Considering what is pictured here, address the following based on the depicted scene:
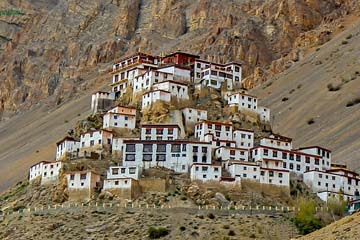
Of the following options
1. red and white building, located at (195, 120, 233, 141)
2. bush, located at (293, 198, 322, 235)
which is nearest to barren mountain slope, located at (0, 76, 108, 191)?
red and white building, located at (195, 120, 233, 141)

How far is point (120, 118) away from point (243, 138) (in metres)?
11.5

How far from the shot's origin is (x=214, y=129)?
275 feet

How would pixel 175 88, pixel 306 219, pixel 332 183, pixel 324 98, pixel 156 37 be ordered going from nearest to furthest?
pixel 306 219
pixel 332 183
pixel 175 88
pixel 324 98
pixel 156 37

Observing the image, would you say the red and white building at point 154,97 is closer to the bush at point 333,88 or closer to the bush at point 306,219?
the bush at point 306,219

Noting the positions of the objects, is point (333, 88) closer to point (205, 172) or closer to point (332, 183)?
point (332, 183)

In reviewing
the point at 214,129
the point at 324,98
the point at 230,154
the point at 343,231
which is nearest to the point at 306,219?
the point at 230,154

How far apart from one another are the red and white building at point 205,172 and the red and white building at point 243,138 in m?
7.53

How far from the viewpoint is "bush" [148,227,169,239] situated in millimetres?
70375

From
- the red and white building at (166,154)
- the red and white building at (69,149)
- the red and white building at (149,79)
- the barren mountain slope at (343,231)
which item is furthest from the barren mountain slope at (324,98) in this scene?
the barren mountain slope at (343,231)

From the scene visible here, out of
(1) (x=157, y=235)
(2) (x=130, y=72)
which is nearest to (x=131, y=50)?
(2) (x=130, y=72)

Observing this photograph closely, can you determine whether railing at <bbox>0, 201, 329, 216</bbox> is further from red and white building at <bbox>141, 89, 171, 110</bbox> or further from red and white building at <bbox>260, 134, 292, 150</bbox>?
red and white building at <bbox>141, 89, 171, 110</bbox>

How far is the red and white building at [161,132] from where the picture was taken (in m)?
82.4

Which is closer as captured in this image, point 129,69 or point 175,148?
point 175,148

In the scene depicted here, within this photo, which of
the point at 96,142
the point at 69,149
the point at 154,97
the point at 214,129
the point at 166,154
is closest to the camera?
the point at 166,154
